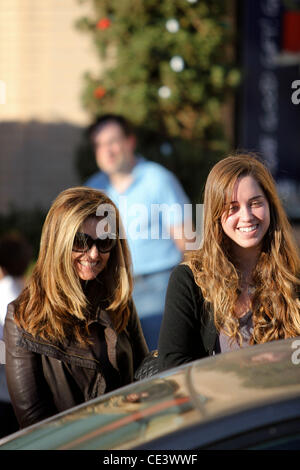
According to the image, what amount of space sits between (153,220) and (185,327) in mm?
1563

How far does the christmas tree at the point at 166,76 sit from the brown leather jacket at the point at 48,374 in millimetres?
6538

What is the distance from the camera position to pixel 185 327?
240 centimetres

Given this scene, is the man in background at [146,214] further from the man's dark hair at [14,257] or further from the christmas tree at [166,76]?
the christmas tree at [166,76]

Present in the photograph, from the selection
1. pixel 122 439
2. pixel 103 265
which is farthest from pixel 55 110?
pixel 122 439

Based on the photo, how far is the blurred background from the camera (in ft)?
29.3

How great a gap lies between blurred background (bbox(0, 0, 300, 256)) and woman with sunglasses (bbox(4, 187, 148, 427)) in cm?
630

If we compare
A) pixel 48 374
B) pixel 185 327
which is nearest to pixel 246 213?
pixel 185 327

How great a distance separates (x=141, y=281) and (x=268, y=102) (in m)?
6.98

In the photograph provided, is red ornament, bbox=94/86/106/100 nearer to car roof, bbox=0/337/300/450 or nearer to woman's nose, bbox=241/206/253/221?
woman's nose, bbox=241/206/253/221
